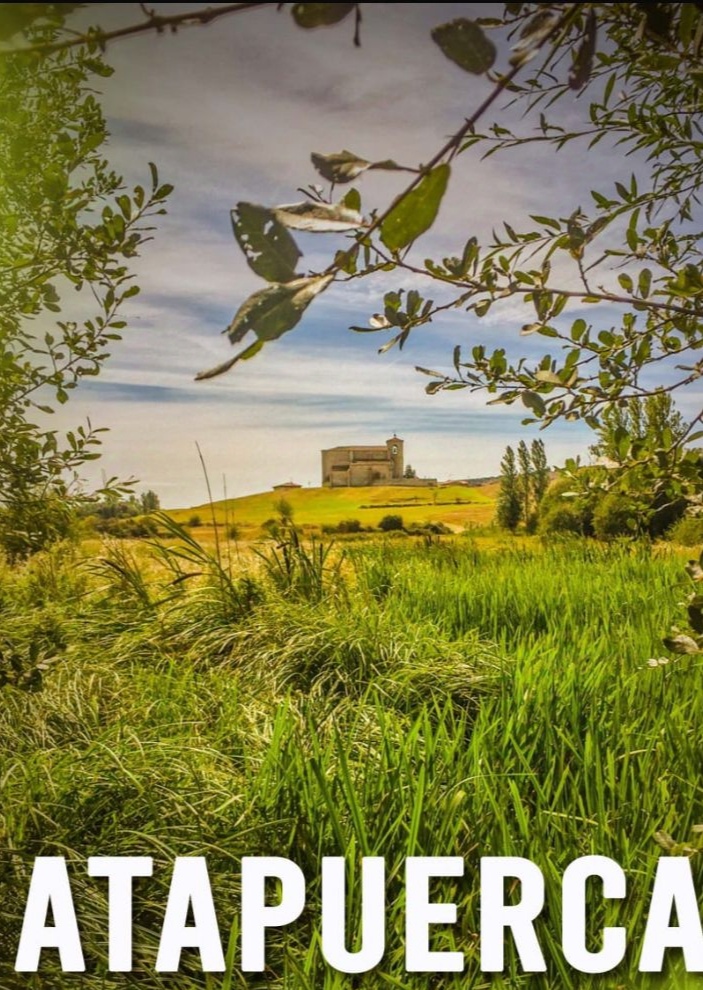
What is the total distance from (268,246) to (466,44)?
0.58ft

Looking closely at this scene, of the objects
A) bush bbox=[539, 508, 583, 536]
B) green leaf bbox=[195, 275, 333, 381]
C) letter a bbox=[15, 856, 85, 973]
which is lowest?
letter a bbox=[15, 856, 85, 973]

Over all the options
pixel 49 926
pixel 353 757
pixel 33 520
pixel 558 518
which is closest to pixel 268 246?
pixel 49 926

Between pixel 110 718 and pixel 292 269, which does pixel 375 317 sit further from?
pixel 110 718

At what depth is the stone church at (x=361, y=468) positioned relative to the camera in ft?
24.5

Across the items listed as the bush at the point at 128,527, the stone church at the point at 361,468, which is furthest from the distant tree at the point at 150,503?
the stone church at the point at 361,468

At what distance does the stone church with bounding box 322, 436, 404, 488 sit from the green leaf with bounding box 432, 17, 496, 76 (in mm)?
6822

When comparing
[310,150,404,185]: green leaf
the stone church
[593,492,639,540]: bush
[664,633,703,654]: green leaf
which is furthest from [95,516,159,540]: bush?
[310,150,404,185]: green leaf

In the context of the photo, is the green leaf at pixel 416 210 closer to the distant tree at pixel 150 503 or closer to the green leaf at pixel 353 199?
the green leaf at pixel 353 199

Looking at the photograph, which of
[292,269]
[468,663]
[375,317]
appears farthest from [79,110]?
[292,269]

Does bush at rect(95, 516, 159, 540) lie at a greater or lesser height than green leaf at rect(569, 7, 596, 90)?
lesser

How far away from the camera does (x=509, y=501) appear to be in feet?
24.8

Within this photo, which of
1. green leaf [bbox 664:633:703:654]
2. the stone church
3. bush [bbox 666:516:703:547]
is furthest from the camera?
the stone church

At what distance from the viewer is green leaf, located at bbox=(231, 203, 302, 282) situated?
435 mm

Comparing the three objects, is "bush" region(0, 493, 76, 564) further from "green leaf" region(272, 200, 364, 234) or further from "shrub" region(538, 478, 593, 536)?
"shrub" region(538, 478, 593, 536)
